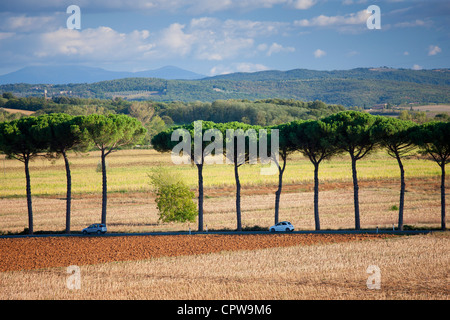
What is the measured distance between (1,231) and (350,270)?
28.4m

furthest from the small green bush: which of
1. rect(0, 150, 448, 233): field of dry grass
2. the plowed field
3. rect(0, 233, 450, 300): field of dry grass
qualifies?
rect(0, 233, 450, 300): field of dry grass

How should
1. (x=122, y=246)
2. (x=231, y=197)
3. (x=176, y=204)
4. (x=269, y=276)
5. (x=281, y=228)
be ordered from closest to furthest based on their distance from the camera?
(x=269, y=276) < (x=122, y=246) < (x=281, y=228) < (x=176, y=204) < (x=231, y=197)

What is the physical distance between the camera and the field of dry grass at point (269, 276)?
20172 millimetres

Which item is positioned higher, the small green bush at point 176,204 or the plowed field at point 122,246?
the small green bush at point 176,204

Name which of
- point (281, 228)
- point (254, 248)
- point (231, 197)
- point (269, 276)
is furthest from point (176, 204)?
point (269, 276)

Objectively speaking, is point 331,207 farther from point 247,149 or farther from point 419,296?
point 419,296

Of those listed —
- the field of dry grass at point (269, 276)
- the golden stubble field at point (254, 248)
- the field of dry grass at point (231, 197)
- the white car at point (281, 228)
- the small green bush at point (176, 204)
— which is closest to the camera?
the field of dry grass at point (269, 276)

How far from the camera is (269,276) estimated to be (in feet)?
76.4

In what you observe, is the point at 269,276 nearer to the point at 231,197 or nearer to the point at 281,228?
the point at 281,228

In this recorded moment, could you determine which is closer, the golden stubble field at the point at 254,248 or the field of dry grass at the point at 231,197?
the golden stubble field at the point at 254,248

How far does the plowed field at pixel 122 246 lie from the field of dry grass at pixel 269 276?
3.82ft

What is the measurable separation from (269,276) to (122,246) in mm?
11691

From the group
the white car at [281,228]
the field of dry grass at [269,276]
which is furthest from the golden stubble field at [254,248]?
the white car at [281,228]

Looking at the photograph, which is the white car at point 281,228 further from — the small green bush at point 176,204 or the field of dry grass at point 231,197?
the small green bush at point 176,204
